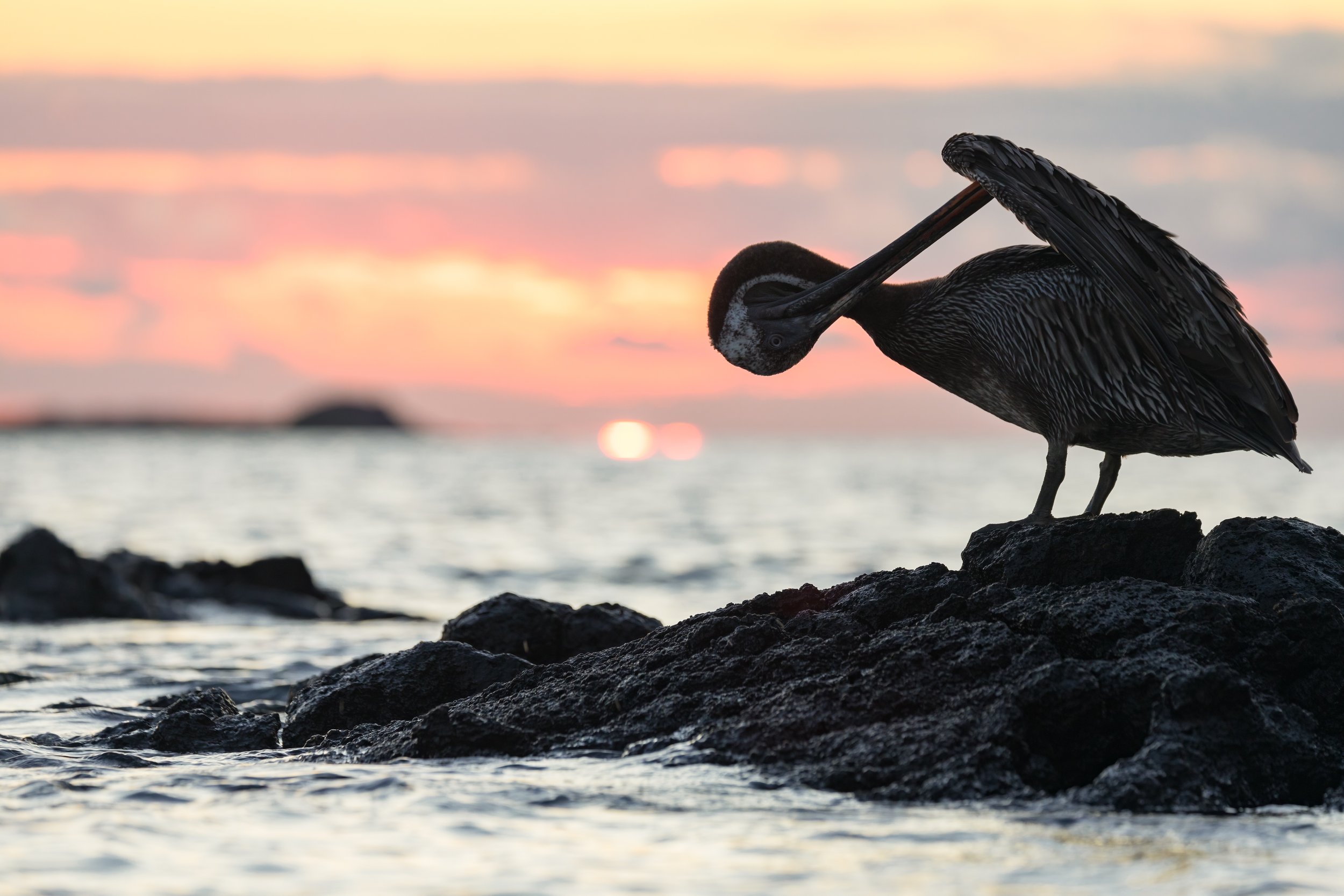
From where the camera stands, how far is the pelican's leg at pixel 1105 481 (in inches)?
290

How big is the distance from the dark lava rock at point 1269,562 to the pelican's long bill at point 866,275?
2010 mm

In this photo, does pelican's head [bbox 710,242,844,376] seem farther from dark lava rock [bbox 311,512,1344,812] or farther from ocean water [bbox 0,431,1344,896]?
ocean water [bbox 0,431,1344,896]

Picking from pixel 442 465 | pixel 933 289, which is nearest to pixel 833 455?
pixel 442 465

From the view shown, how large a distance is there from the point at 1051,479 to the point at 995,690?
6.25 feet

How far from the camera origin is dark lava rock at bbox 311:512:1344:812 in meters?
5.33

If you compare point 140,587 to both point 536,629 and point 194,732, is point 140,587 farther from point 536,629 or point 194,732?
point 194,732

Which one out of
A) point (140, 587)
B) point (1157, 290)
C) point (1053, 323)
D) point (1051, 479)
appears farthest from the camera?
point (140, 587)

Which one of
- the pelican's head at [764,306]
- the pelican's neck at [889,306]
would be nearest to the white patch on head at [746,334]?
the pelican's head at [764,306]

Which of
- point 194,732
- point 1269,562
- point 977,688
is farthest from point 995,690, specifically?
point 194,732

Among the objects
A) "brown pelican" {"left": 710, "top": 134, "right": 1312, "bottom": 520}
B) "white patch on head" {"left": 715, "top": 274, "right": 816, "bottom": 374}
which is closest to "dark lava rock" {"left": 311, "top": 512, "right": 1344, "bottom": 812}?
"brown pelican" {"left": 710, "top": 134, "right": 1312, "bottom": 520}

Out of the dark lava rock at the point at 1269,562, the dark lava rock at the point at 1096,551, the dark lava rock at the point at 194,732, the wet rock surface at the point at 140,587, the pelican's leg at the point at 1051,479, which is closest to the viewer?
the dark lava rock at the point at 1269,562

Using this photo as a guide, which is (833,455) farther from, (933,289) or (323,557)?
(933,289)

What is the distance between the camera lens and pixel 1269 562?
253 inches

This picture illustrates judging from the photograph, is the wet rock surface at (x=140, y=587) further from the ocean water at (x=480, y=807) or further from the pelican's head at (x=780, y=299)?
the pelican's head at (x=780, y=299)
